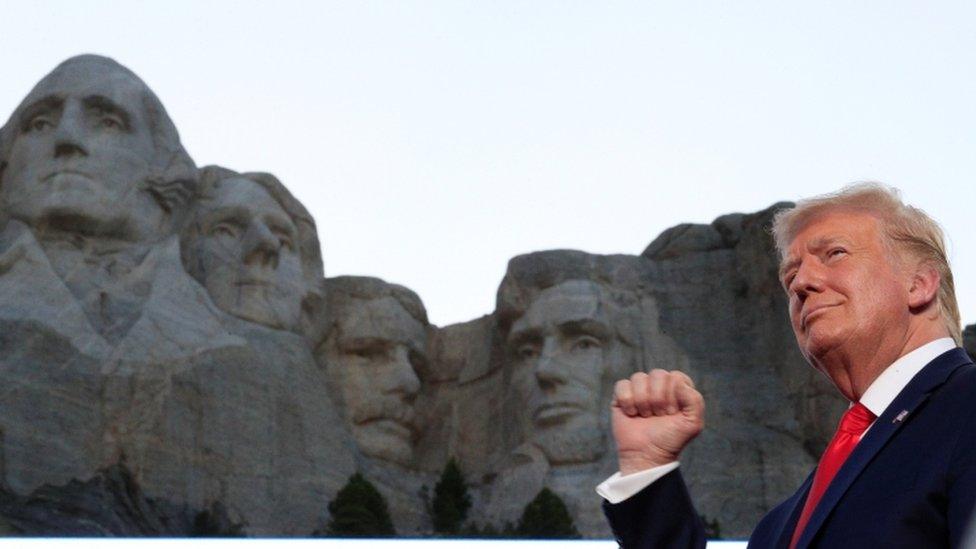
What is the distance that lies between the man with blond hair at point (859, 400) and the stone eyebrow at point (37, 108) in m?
11.1

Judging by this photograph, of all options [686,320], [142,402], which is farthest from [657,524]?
[686,320]

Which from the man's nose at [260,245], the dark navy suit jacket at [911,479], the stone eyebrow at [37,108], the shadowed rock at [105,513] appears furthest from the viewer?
the man's nose at [260,245]

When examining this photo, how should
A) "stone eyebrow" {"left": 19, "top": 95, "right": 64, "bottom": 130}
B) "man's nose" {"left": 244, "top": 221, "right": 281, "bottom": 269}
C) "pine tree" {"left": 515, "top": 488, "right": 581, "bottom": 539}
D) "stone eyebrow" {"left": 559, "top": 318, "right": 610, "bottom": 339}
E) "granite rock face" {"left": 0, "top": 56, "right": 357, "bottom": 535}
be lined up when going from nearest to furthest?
"granite rock face" {"left": 0, "top": 56, "right": 357, "bottom": 535}
"pine tree" {"left": 515, "top": 488, "right": 581, "bottom": 539}
"stone eyebrow" {"left": 19, "top": 95, "right": 64, "bottom": 130}
"man's nose" {"left": 244, "top": 221, "right": 281, "bottom": 269}
"stone eyebrow" {"left": 559, "top": 318, "right": 610, "bottom": 339}

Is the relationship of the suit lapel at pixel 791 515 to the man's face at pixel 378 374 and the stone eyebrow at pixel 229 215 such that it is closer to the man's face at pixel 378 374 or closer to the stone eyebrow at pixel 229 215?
the stone eyebrow at pixel 229 215

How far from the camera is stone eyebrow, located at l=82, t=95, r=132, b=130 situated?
12.0m

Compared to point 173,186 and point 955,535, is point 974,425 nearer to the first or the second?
point 955,535

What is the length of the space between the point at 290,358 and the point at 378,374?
142 cm

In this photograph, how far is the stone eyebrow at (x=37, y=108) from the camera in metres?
12.1

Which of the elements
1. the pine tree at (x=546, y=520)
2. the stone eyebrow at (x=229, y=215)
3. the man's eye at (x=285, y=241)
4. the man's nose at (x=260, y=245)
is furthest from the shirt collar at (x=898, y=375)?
the man's eye at (x=285, y=241)

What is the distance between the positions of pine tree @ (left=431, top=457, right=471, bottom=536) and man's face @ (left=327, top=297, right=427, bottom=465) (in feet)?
1.84

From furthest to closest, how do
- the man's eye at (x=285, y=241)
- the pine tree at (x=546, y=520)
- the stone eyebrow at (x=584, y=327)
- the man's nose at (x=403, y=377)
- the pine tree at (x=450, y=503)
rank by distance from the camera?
the man's nose at (x=403, y=377) < the stone eyebrow at (x=584, y=327) < the man's eye at (x=285, y=241) < the pine tree at (x=450, y=503) < the pine tree at (x=546, y=520)

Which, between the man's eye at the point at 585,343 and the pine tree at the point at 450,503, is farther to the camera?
the man's eye at the point at 585,343

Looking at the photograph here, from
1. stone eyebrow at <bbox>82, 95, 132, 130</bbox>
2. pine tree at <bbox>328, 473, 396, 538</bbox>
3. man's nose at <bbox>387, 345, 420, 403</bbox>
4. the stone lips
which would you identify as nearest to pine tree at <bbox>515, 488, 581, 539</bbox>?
the stone lips

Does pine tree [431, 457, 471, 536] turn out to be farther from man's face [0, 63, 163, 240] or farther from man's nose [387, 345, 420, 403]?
man's face [0, 63, 163, 240]
